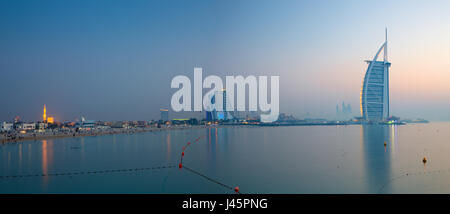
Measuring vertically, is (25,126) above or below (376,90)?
below

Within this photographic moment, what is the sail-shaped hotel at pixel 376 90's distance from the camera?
308 feet

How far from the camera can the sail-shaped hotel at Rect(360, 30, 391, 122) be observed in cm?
9400

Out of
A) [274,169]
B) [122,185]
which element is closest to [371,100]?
[274,169]

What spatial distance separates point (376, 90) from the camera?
95.5 metres

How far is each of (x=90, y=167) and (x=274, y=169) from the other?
9884 millimetres

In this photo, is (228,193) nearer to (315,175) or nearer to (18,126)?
(315,175)

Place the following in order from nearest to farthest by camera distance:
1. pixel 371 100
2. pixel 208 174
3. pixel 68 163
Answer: pixel 208 174 < pixel 68 163 < pixel 371 100

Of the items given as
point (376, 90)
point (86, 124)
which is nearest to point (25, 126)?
point (86, 124)

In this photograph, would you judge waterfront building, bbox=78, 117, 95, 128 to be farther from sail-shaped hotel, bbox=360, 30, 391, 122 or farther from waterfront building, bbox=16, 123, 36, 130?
sail-shaped hotel, bbox=360, 30, 391, 122

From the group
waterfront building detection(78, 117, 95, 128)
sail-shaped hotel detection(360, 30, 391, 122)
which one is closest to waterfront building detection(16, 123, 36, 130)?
waterfront building detection(78, 117, 95, 128)

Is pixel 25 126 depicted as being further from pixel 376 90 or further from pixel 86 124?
pixel 376 90
